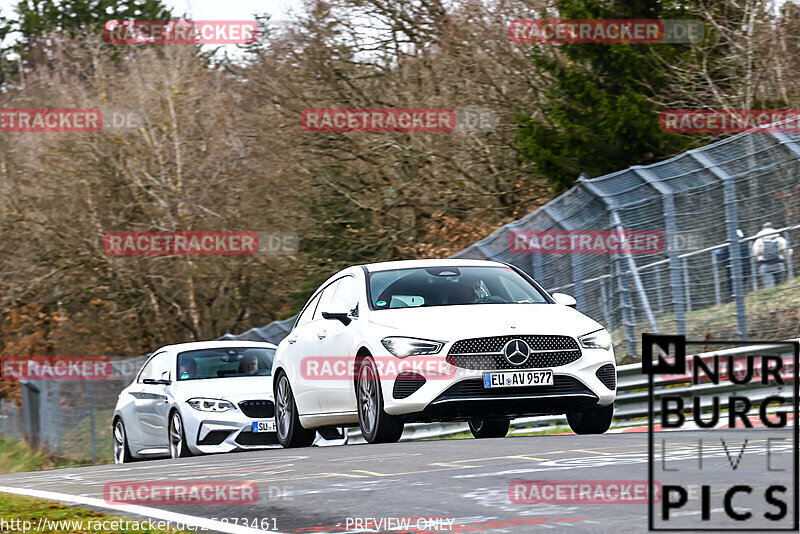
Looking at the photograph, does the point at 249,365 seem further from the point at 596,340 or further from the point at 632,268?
the point at 596,340

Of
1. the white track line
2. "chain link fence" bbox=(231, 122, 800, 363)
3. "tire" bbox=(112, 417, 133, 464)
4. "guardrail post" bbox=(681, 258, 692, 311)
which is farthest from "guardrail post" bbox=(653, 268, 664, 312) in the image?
the white track line

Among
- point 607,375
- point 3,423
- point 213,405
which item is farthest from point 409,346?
point 3,423

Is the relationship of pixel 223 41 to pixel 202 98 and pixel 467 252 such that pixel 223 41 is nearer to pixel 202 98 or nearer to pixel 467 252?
pixel 202 98

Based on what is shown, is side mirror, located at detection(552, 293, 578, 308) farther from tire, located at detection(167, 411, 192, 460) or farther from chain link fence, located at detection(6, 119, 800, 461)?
tire, located at detection(167, 411, 192, 460)

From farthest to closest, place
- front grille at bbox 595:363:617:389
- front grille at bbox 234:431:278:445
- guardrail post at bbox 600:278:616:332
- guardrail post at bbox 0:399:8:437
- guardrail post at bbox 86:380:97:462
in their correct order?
guardrail post at bbox 0:399:8:437 < guardrail post at bbox 86:380:97:462 < guardrail post at bbox 600:278:616:332 < front grille at bbox 234:431:278:445 < front grille at bbox 595:363:617:389

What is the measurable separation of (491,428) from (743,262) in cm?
333

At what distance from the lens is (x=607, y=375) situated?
37.0 feet

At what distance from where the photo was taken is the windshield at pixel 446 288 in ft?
39.7

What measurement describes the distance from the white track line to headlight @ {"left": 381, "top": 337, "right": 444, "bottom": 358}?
263 centimetres

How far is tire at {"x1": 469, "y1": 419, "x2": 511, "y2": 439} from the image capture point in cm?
1486

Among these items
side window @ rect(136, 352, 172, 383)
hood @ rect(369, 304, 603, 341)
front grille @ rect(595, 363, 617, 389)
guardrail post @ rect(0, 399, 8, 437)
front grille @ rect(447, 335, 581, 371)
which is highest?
hood @ rect(369, 304, 603, 341)

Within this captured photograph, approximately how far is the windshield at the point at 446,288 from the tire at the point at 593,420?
110 centimetres

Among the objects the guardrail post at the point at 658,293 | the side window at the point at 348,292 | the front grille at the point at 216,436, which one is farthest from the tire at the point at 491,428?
the front grille at the point at 216,436

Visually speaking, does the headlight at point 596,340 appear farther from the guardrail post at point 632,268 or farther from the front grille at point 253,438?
the front grille at point 253,438
